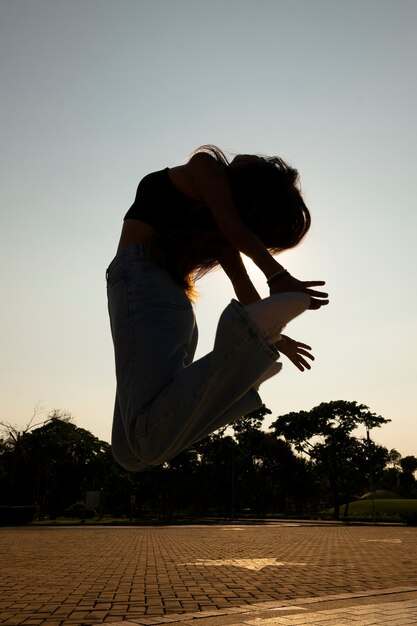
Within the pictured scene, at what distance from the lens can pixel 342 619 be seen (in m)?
4.02

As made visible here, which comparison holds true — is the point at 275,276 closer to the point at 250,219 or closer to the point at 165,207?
the point at 250,219

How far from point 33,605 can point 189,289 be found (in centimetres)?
395

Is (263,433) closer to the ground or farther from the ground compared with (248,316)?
farther from the ground

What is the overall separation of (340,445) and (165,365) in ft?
162

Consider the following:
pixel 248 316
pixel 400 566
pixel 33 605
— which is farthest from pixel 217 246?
pixel 400 566

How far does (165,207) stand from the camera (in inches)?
94.1

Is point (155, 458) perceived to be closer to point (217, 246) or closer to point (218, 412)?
point (218, 412)

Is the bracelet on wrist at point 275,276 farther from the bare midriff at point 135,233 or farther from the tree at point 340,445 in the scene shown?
the tree at point 340,445

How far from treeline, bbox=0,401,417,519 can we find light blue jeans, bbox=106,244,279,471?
40977 mm

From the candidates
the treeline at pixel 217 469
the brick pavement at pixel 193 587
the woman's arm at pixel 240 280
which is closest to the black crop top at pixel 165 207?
the woman's arm at pixel 240 280

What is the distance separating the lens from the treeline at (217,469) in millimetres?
45000

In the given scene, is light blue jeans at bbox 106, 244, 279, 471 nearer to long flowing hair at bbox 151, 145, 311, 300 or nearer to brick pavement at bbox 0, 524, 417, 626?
long flowing hair at bbox 151, 145, 311, 300

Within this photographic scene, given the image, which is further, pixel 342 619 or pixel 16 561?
pixel 16 561

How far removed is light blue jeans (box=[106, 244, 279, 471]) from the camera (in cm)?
182
